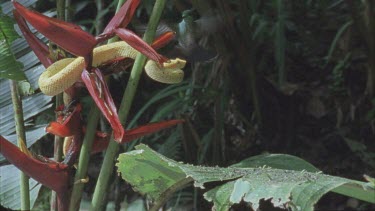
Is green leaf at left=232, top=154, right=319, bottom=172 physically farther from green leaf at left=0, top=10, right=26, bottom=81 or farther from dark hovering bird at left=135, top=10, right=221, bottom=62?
green leaf at left=0, top=10, right=26, bottom=81

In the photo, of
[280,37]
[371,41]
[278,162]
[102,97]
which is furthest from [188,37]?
[371,41]

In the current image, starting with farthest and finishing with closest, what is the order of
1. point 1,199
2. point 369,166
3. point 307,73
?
point 307,73, point 369,166, point 1,199

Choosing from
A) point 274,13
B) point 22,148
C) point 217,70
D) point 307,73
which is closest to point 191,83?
point 217,70

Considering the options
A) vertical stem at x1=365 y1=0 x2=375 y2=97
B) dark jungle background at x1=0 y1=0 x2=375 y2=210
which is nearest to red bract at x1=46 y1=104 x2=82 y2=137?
dark jungle background at x1=0 y1=0 x2=375 y2=210

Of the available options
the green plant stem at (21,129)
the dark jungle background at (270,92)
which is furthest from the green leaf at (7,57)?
the dark jungle background at (270,92)

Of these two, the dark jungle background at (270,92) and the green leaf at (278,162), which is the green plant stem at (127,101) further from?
the dark jungle background at (270,92)

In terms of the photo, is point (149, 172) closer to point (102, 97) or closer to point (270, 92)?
point (102, 97)

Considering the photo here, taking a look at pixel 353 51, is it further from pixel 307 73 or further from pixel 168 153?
pixel 168 153
